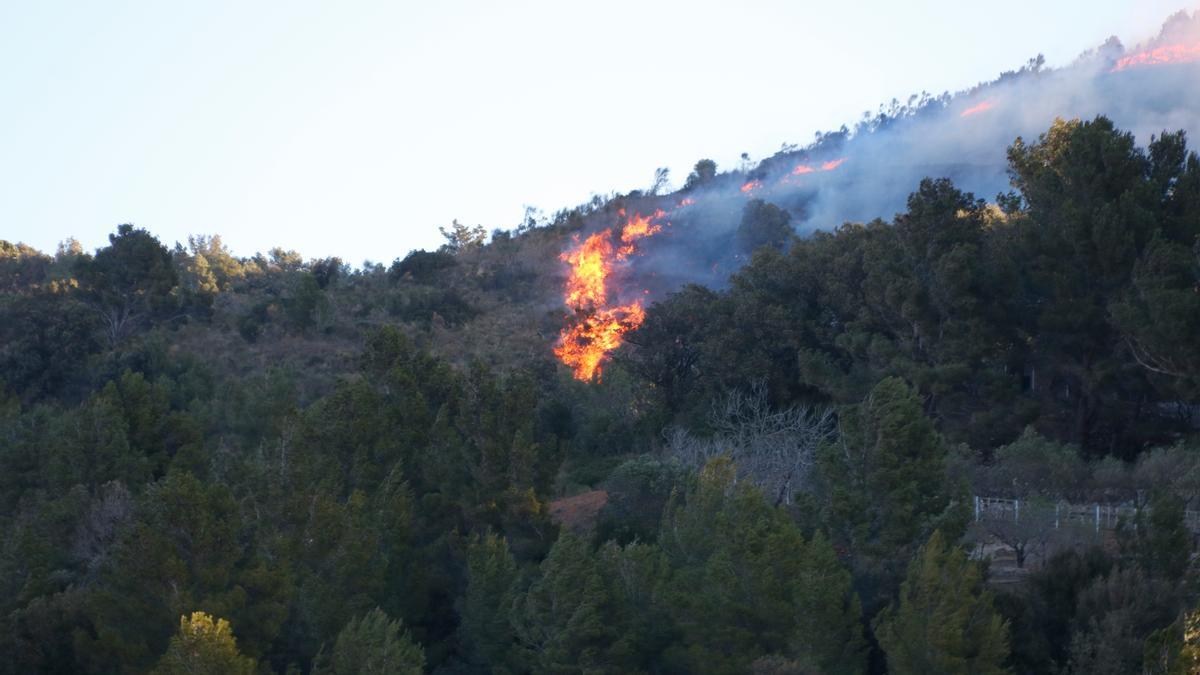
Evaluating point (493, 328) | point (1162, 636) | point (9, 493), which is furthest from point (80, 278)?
point (1162, 636)

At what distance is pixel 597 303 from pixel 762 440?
28128 mm

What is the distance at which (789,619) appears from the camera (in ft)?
69.6

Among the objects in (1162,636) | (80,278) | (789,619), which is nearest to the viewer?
(1162,636)

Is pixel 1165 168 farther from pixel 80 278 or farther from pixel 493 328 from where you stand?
pixel 80 278

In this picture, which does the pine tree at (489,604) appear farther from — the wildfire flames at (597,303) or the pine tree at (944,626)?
the wildfire flames at (597,303)

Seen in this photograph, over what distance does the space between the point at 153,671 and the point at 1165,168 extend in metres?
26.3

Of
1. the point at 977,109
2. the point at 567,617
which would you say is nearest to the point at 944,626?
the point at 567,617

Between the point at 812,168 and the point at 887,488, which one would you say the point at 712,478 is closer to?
the point at 887,488

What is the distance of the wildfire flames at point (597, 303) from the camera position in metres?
49.0

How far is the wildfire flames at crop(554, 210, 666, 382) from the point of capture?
161ft

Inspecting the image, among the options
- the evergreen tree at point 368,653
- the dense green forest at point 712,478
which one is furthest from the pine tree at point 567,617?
the evergreen tree at point 368,653

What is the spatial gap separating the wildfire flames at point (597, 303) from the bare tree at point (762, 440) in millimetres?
6935

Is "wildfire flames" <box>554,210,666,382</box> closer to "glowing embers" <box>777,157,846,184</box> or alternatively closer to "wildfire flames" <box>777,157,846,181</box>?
"glowing embers" <box>777,157,846,184</box>

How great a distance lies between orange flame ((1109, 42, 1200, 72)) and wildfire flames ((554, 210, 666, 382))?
115 feet
